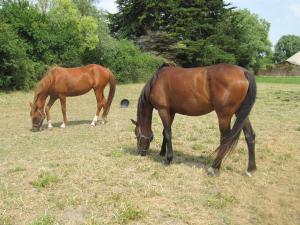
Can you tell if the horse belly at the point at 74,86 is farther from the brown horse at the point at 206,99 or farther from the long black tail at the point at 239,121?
the long black tail at the point at 239,121

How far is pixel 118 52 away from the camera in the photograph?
108 ft

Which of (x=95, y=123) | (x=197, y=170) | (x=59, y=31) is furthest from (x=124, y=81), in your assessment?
(x=197, y=170)

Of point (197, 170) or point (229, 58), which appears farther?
point (229, 58)

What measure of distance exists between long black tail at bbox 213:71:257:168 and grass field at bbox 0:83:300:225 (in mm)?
469

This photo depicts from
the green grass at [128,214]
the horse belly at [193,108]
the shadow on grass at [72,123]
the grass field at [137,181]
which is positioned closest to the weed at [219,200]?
the grass field at [137,181]

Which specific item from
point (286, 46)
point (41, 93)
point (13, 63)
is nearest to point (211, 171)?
point (41, 93)

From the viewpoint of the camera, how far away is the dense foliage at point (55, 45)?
21.2 metres

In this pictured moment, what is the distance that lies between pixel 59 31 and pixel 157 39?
21.8m

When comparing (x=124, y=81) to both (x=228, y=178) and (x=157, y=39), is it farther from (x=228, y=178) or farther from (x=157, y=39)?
(x=228, y=178)

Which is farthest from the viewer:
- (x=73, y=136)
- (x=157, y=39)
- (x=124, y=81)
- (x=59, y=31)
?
(x=157, y=39)

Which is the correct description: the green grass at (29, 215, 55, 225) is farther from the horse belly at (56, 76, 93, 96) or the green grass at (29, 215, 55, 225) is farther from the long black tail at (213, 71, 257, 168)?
the horse belly at (56, 76, 93, 96)

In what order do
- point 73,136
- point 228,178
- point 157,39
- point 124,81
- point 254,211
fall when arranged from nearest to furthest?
point 254,211, point 228,178, point 73,136, point 124,81, point 157,39

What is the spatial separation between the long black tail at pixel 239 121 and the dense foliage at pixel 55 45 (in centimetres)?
1602

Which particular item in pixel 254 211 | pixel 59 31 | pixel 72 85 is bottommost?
pixel 254 211
